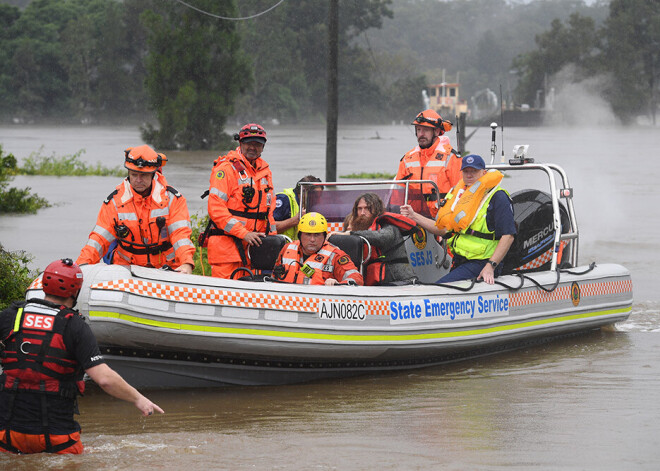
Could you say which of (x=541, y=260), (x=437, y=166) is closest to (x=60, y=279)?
(x=437, y=166)

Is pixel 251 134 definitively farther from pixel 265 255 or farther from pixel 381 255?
pixel 381 255

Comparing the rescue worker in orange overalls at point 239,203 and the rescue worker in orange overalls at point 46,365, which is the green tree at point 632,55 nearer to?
the rescue worker in orange overalls at point 239,203

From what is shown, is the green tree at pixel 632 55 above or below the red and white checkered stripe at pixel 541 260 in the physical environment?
above

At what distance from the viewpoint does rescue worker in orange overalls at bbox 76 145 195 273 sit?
7.27 metres

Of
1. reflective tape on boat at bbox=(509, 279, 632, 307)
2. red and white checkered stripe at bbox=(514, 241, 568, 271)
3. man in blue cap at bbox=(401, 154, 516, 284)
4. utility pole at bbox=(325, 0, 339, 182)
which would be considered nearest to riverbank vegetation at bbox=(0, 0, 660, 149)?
utility pole at bbox=(325, 0, 339, 182)

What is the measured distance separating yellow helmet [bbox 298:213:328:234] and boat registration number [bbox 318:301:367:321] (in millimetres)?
617

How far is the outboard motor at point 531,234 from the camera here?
976 cm

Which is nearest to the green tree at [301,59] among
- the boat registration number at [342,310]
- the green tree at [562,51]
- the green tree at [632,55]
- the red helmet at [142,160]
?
the green tree at [562,51]

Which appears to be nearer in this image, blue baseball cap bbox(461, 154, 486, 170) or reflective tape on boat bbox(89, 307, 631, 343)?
reflective tape on boat bbox(89, 307, 631, 343)

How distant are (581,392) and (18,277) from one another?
4.69 meters

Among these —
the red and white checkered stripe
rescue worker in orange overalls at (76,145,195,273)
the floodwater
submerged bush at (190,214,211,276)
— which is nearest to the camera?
the floodwater

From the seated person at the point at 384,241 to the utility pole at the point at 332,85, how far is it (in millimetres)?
6333

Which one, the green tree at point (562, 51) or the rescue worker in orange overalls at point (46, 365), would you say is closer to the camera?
the rescue worker in orange overalls at point (46, 365)

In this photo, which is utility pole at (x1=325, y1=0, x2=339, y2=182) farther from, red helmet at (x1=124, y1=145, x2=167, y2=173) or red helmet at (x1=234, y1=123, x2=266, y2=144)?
red helmet at (x1=124, y1=145, x2=167, y2=173)
